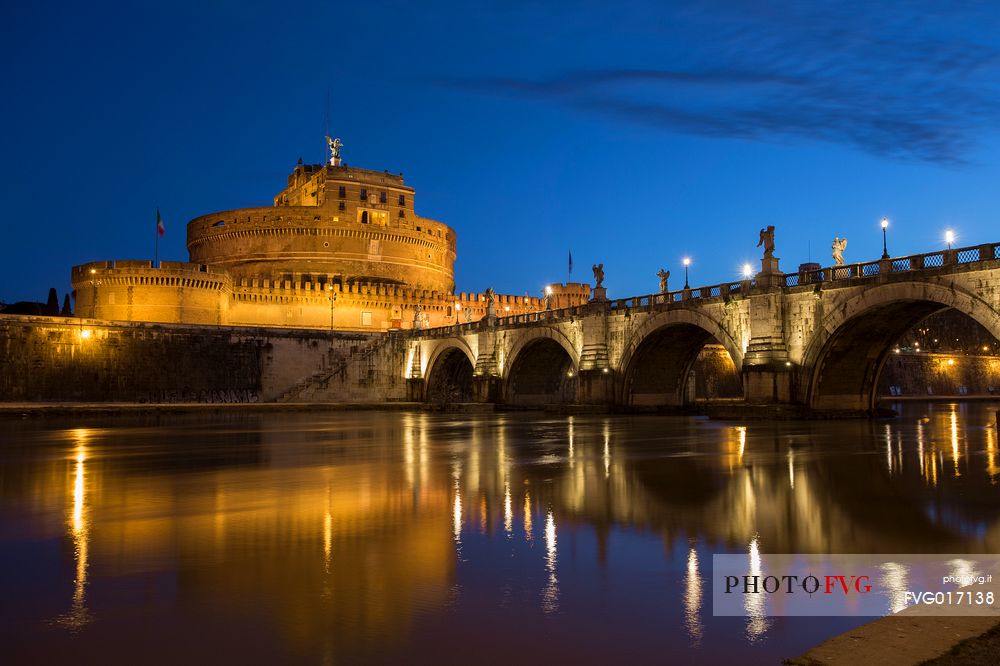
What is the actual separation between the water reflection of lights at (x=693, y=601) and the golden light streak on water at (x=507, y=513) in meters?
2.21

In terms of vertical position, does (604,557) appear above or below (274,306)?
below

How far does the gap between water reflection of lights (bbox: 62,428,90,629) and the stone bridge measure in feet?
74.9

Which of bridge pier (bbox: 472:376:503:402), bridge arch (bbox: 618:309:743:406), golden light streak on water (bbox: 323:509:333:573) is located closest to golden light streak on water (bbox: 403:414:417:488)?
golden light streak on water (bbox: 323:509:333:573)

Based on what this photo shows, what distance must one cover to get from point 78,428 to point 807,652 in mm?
30000

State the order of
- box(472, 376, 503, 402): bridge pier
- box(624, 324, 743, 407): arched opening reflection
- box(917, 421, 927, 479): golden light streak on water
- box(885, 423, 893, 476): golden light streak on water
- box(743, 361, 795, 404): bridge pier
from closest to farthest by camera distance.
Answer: box(917, 421, 927, 479): golden light streak on water → box(885, 423, 893, 476): golden light streak on water → box(743, 361, 795, 404): bridge pier → box(624, 324, 743, 407): arched opening reflection → box(472, 376, 503, 402): bridge pier

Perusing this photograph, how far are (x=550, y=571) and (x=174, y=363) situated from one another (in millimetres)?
48744

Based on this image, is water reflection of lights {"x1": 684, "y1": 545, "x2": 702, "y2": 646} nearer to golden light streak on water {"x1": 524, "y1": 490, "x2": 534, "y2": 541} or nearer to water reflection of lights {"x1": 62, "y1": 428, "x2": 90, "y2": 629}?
golden light streak on water {"x1": 524, "y1": 490, "x2": 534, "y2": 541}

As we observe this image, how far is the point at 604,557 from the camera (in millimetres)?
7590

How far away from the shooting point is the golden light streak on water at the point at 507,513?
907 centimetres

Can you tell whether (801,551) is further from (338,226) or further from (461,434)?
(338,226)

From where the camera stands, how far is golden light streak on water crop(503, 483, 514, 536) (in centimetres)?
907

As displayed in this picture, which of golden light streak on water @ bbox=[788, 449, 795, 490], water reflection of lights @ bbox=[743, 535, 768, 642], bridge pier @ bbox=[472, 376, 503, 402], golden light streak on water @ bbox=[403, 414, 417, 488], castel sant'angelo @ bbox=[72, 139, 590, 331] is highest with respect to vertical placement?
castel sant'angelo @ bbox=[72, 139, 590, 331]

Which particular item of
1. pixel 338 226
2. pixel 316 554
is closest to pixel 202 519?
pixel 316 554

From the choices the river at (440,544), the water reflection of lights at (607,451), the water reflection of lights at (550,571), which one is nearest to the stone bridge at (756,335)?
the water reflection of lights at (607,451)
